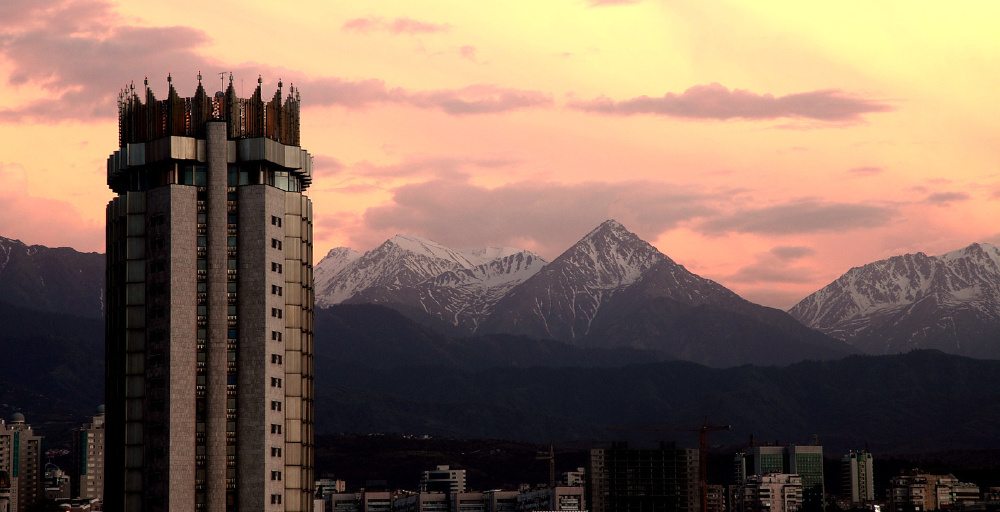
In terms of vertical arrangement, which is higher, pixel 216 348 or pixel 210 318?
pixel 210 318

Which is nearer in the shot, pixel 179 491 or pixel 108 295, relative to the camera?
pixel 179 491

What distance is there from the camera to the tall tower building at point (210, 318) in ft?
593

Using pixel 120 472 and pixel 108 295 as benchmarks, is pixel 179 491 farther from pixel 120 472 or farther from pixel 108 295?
pixel 108 295

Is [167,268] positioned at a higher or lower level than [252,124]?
lower

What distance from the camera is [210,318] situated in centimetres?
18125

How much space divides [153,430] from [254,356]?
10.9 meters

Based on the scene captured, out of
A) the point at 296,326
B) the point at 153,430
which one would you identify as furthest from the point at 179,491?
the point at 296,326

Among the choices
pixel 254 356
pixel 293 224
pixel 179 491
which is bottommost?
pixel 179 491

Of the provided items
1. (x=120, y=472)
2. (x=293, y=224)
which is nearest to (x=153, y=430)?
(x=120, y=472)

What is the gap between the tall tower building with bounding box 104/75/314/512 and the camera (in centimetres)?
18062

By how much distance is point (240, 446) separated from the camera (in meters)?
181

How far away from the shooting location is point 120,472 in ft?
604

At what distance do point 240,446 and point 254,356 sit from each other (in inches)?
309

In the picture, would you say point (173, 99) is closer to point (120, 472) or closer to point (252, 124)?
point (252, 124)
